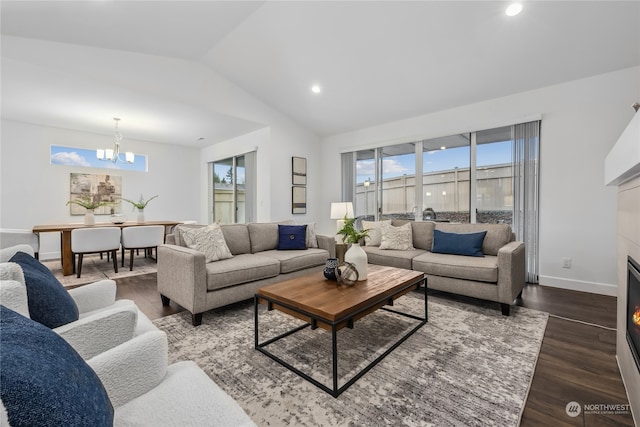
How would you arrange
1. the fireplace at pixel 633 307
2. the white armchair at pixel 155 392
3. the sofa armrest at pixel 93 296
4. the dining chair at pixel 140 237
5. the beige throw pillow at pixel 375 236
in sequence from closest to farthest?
1. the white armchair at pixel 155 392
2. the fireplace at pixel 633 307
3. the sofa armrest at pixel 93 296
4. the beige throw pillow at pixel 375 236
5. the dining chair at pixel 140 237

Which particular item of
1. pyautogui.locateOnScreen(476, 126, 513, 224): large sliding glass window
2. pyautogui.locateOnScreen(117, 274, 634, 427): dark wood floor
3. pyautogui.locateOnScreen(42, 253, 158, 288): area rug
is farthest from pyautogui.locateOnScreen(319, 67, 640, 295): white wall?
pyautogui.locateOnScreen(42, 253, 158, 288): area rug

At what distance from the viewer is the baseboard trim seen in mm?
3295

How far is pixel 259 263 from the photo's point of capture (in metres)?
2.98

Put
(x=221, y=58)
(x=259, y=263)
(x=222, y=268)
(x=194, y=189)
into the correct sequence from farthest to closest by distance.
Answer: (x=194, y=189)
(x=221, y=58)
(x=259, y=263)
(x=222, y=268)

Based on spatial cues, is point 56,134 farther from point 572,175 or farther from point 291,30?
point 572,175

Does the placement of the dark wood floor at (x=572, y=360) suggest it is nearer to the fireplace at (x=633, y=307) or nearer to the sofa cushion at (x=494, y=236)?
the fireplace at (x=633, y=307)

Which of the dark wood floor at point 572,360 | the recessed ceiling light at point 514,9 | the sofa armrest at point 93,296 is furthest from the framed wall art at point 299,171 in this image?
the sofa armrest at point 93,296

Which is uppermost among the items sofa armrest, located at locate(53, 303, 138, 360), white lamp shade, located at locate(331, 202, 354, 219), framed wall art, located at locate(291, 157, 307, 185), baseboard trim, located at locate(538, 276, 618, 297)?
framed wall art, located at locate(291, 157, 307, 185)

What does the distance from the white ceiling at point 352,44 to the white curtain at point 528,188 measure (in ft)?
2.08

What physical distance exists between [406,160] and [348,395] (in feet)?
14.1

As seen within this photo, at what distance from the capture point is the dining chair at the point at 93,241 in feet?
13.2

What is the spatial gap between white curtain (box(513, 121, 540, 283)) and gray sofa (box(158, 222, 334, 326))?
2.70 metres

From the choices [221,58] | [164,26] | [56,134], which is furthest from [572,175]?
[56,134]

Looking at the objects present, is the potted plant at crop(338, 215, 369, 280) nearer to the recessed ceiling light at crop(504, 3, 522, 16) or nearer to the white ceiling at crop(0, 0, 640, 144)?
the white ceiling at crop(0, 0, 640, 144)
